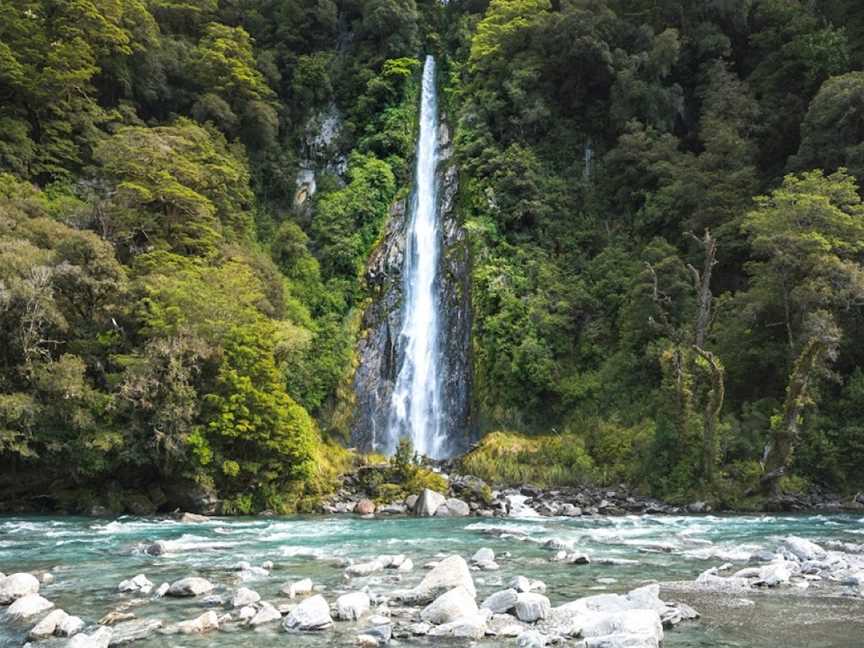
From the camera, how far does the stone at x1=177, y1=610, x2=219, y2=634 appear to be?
7.61 metres

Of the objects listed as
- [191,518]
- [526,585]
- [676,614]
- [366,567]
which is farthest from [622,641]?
[191,518]

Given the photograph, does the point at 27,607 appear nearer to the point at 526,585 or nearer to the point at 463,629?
the point at 463,629

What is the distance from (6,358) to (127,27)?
887 inches

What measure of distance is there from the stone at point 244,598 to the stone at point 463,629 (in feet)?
8.61

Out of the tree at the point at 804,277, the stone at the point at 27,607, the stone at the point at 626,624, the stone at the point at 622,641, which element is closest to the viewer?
the stone at the point at 622,641

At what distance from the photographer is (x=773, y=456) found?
835 inches

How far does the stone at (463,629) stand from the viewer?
739 centimetres

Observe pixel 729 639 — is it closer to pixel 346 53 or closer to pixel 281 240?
pixel 281 240

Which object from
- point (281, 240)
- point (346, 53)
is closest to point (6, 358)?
point (281, 240)

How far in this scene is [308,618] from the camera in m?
7.80

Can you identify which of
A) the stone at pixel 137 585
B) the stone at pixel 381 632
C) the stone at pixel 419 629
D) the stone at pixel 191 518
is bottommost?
the stone at pixel 191 518

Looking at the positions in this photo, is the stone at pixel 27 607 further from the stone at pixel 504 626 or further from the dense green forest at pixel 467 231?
the dense green forest at pixel 467 231

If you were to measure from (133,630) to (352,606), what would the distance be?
2.46 m

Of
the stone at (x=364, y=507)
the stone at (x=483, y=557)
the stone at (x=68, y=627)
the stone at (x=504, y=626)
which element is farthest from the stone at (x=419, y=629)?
the stone at (x=364, y=507)
